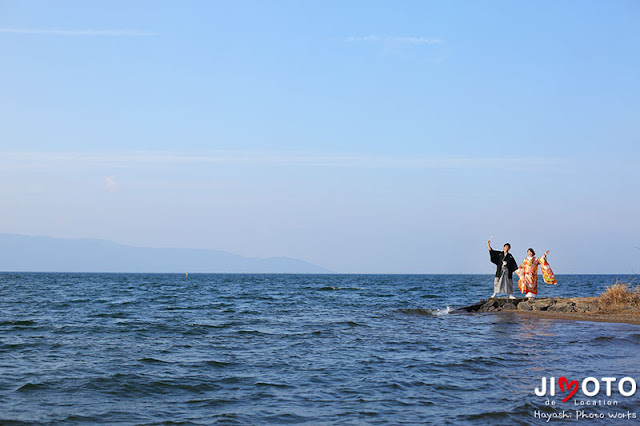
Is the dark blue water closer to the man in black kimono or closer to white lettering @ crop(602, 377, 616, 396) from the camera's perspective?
white lettering @ crop(602, 377, 616, 396)

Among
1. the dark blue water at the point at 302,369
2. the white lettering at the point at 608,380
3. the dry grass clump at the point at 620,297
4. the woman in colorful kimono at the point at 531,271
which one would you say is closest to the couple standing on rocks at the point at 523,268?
the woman in colorful kimono at the point at 531,271

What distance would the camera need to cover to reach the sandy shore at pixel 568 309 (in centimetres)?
1897

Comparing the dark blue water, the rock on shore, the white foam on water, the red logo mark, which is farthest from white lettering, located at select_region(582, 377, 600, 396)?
the white foam on water

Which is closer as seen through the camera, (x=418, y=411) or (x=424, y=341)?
(x=418, y=411)

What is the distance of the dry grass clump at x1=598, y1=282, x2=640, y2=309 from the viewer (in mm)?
20312

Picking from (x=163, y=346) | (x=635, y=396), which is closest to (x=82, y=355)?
(x=163, y=346)

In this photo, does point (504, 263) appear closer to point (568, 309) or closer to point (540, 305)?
point (540, 305)

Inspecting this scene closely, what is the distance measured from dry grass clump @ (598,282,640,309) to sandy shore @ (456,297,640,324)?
0.21m

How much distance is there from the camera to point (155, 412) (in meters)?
8.71

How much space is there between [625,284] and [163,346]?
16.5m

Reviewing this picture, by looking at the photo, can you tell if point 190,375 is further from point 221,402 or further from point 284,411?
point 284,411

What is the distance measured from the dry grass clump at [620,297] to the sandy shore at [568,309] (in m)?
0.21

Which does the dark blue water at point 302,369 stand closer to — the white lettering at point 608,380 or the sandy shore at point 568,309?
the white lettering at point 608,380

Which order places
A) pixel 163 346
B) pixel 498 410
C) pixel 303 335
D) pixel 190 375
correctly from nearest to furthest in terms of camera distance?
1. pixel 498 410
2. pixel 190 375
3. pixel 163 346
4. pixel 303 335
